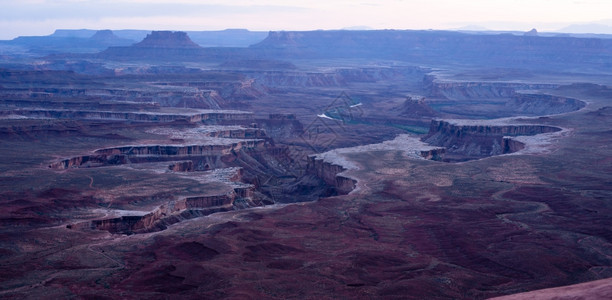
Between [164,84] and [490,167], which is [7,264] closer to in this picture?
[490,167]

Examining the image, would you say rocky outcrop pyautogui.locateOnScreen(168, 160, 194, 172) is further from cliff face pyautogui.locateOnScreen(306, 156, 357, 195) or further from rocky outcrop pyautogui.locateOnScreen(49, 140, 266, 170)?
cliff face pyautogui.locateOnScreen(306, 156, 357, 195)

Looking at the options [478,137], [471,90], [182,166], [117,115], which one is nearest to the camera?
[182,166]

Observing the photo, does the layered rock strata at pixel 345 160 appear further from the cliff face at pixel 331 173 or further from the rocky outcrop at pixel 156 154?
the rocky outcrop at pixel 156 154

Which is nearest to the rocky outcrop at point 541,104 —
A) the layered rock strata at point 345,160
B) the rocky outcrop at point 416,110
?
the rocky outcrop at point 416,110

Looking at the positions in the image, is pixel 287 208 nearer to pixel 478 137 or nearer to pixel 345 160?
pixel 345 160

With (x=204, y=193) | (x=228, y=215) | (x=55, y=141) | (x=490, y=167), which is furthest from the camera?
(x=55, y=141)

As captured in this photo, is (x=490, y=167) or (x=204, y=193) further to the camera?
(x=490, y=167)

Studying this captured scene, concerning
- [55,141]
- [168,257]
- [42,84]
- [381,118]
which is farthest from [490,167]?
[42,84]

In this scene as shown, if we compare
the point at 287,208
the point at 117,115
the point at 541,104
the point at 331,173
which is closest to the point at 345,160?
the point at 331,173
